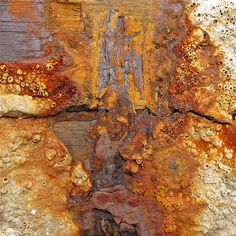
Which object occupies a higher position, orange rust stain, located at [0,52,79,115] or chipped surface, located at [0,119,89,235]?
orange rust stain, located at [0,52,79,115]

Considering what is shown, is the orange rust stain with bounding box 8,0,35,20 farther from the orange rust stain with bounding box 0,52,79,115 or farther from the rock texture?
the orange rust stain with bounding box 0,52,79,115

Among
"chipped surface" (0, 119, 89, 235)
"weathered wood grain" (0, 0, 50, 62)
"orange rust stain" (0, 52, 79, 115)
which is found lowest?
"chipped surface" (0, 119, 89, 235)

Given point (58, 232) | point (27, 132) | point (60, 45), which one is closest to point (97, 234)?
point (58, 232)

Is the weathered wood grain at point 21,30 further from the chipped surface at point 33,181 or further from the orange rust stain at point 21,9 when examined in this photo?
the chipped surface at point 33,181

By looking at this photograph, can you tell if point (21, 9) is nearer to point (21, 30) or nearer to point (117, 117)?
point (21, 30)

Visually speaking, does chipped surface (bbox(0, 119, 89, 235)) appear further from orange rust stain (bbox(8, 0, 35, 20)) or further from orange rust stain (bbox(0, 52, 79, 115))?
orange rust stain (bbox(8, 0, 35, 20))

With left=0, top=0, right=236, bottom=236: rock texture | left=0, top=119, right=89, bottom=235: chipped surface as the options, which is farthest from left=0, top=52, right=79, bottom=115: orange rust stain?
left=0, top=119, right=89, bottom=235: chipped surface

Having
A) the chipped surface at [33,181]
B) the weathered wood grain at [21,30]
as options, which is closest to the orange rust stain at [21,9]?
the weathered wood grain at [21,30]

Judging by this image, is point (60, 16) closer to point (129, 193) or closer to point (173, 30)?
point (173, 30)
